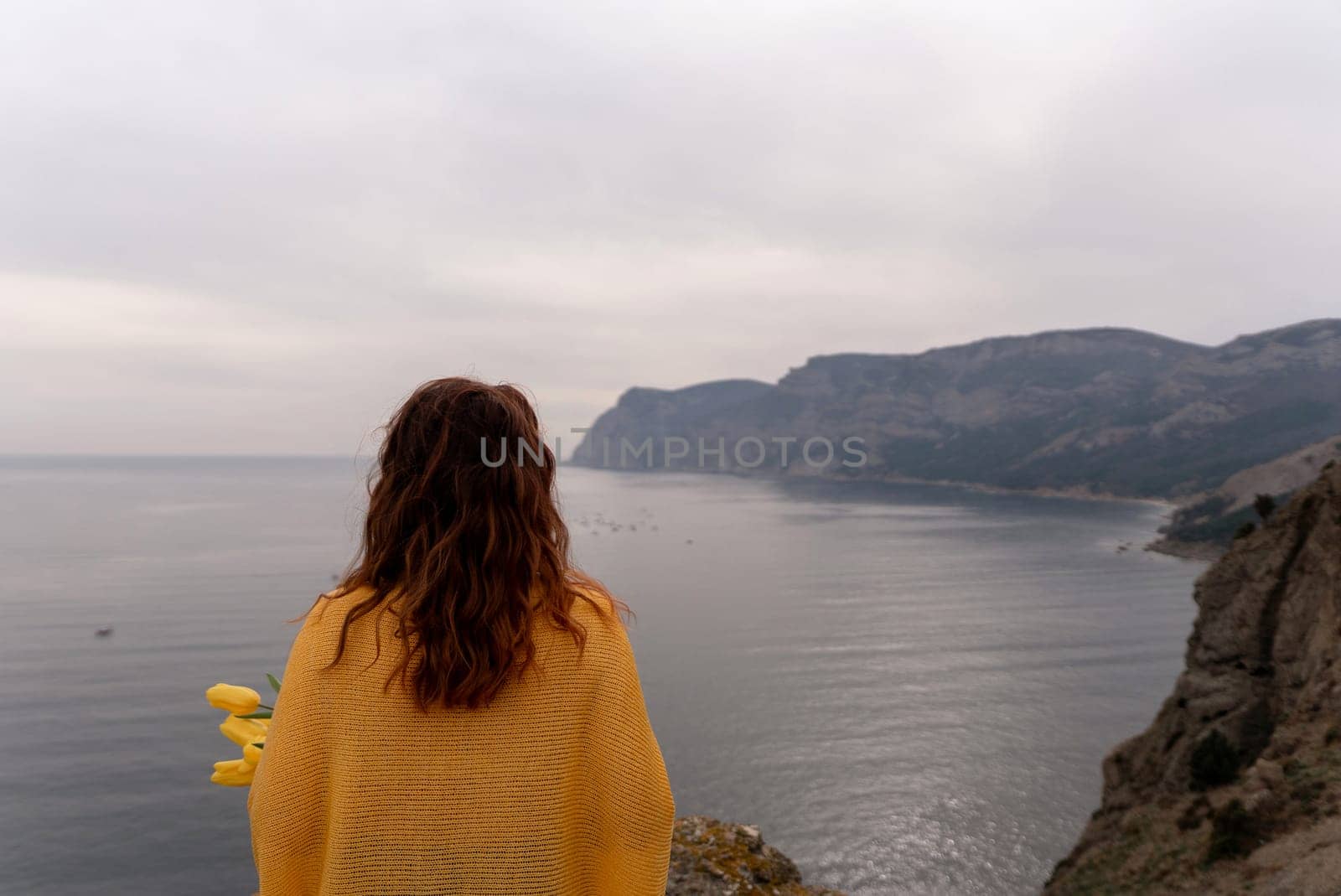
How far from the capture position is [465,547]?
1230 millimetres

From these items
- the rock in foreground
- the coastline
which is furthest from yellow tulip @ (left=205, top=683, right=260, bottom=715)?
the coastline

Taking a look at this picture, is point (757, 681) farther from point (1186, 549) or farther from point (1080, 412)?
point (1080, 412)

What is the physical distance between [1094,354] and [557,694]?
660ft

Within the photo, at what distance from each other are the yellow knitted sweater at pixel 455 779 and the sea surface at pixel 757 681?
0.30ft

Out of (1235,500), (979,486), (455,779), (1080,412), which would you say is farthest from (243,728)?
(1080,412)

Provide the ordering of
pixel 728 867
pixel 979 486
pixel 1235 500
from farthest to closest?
pixel 979 486, pixel 1235 500, pixel 728 867

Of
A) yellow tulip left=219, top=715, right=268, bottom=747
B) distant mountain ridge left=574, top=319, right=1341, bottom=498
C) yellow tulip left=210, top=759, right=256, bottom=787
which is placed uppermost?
distant mountain ridge left=574, top=319, right=1341, bottom=498

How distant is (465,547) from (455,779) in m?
0.33

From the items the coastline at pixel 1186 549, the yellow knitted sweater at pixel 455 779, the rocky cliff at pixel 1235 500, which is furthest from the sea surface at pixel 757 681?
the rocky cliff at pixel 1235 500

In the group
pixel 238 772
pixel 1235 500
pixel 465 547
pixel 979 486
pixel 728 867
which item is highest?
pixel 465 547

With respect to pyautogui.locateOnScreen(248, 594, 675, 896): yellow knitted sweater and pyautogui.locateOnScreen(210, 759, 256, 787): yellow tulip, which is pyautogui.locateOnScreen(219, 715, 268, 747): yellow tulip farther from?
pyautogui.locateOnScreen(248, 594, 675, 896): yellow knitted sweater

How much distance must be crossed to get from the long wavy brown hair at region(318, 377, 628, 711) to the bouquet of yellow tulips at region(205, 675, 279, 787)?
0.31m

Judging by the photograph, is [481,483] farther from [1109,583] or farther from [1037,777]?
[1109,583]

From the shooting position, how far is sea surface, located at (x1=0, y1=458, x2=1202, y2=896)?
950 inches
